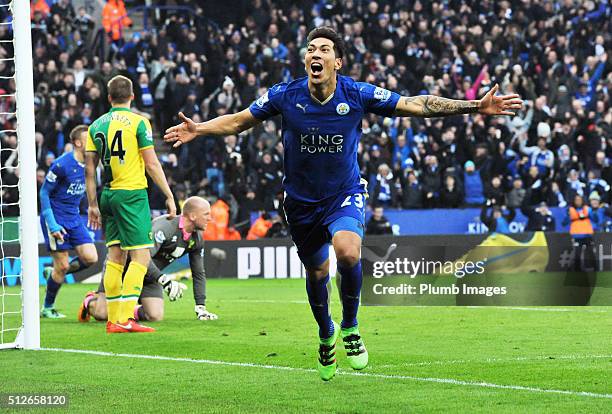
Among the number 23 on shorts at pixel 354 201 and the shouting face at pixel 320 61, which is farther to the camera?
the number 23 on shorts at pixel 354 201

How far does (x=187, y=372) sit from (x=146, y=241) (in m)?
3.31

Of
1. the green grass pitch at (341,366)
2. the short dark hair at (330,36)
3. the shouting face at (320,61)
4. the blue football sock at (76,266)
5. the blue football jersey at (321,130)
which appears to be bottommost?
the green grass pitch at (341,366)

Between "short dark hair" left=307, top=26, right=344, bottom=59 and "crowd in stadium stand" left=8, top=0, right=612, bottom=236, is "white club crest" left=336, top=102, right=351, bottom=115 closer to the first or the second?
"short dark hair" left=307, top=26, right=344, bottom=59

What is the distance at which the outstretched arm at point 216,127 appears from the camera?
24.8 feet

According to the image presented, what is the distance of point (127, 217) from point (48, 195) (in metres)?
3.07

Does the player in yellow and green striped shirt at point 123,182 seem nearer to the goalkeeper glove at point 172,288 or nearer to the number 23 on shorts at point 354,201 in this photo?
the goalkeeper glove at point 172,288

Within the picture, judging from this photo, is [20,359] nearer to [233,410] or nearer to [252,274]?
[233,410]

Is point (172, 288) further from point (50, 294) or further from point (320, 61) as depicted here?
point (320, 61)

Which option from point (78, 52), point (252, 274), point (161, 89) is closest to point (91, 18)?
point (78, 52)

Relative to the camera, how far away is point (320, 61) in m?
7.56

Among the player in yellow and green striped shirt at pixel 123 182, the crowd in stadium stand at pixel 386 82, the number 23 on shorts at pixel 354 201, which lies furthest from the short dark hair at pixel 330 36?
the crowd in stadium stand at pixel 386 82

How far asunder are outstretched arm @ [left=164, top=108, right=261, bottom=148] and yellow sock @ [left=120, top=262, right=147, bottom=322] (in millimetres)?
3706

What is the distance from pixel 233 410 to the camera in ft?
20.7

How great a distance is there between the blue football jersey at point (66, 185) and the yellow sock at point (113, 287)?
2.67m
